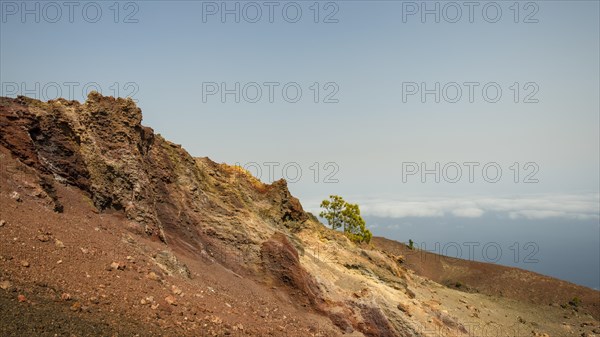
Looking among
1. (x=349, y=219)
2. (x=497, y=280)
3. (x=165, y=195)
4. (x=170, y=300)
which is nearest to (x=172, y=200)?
(x=165, y=195)

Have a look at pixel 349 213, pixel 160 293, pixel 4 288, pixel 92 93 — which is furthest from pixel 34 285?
pixel 349 213

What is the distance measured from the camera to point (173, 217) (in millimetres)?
23141

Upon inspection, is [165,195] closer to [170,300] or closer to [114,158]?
[114,158]

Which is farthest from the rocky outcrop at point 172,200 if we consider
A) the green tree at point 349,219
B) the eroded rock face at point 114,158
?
the green tree at point 349,219

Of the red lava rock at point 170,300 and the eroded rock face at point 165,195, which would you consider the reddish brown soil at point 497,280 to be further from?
the red lava rock at point 170,300

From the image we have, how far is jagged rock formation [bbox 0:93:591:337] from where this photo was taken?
59.2 feet

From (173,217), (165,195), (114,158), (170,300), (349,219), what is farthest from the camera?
(349,219)

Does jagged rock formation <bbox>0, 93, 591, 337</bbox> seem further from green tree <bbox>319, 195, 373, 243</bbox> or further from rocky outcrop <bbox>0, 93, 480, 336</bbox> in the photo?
green tree <bbox>319, 195, 373, 243</bbox>

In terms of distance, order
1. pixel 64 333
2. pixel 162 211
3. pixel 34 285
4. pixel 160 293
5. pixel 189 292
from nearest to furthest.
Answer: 1. pixel 64 333
2. pixel 34 285
3. pixel 160 293
4. pixel 189 292
5. pixel 162 211

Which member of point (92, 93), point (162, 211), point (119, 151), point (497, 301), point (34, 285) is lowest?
point (497, 301)

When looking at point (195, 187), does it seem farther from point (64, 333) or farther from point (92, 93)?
point (64, 333)

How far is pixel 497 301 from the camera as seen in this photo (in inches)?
2112

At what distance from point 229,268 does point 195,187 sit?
5.56m

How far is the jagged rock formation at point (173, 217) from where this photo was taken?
711 inches
